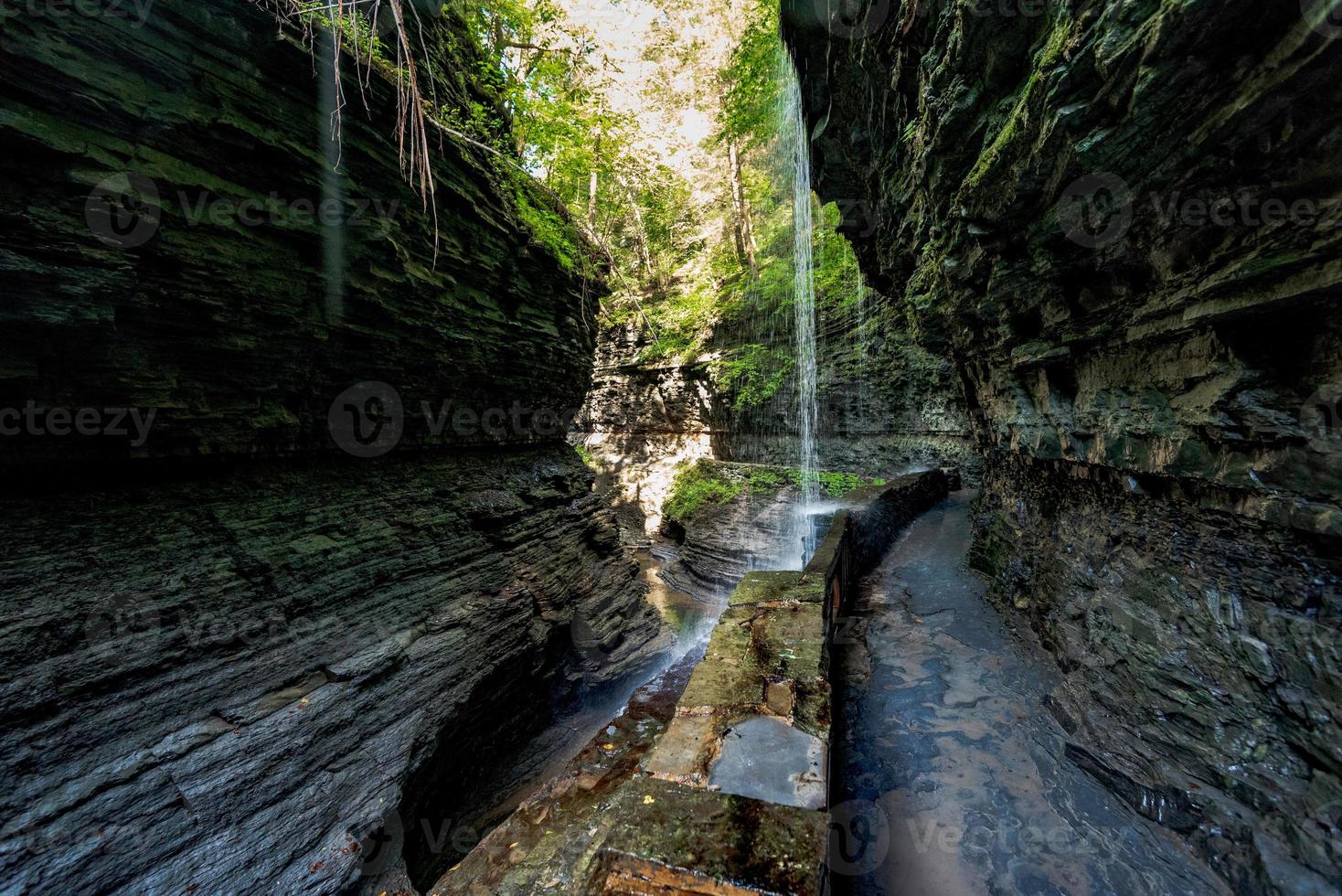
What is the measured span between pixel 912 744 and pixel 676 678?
403 centimetres

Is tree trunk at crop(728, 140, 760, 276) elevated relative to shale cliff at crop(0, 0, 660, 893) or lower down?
elevated

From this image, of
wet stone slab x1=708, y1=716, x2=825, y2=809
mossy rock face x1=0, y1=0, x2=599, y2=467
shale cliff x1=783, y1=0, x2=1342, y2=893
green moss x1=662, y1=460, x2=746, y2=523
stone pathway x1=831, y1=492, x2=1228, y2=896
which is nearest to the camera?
shale cliff x1=783, y1=0, x2=1342, y2=893

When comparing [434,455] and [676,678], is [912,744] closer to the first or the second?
[676,678]

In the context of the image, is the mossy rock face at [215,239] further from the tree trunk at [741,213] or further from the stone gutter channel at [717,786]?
the tree trunk at [741,213]

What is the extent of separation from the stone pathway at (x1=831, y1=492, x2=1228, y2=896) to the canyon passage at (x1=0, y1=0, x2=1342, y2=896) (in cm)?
3

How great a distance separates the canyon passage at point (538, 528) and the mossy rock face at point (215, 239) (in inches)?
1.4

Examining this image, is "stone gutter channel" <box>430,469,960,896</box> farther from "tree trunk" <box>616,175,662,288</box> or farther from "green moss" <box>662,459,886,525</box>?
"tree trunk" <box>616,175,662,288</box>

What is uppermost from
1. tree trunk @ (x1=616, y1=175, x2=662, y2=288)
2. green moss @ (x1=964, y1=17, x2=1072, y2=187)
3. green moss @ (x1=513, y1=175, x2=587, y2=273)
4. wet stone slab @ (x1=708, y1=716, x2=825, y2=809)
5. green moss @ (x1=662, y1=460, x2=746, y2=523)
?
tree trunk @ (x1=616, y1=175, x2=662, y2=288)

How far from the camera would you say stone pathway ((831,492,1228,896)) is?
7.87 feet

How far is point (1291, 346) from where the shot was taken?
223cm

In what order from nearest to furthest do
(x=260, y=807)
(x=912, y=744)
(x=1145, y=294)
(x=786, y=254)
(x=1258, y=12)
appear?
1. (x=1258, y=12)
2. (x=1145, y=294)
3. (x=912, y=744)
4. (x=260, y=807)
5. (x=786, y=254)

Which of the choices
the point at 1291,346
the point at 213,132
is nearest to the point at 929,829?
the point at 1291,346

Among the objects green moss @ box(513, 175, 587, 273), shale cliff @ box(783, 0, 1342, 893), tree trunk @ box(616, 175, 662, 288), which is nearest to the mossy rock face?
green moss @ box(513, 175, 587, 273)

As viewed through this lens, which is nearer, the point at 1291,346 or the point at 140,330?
the point at 1291,346
